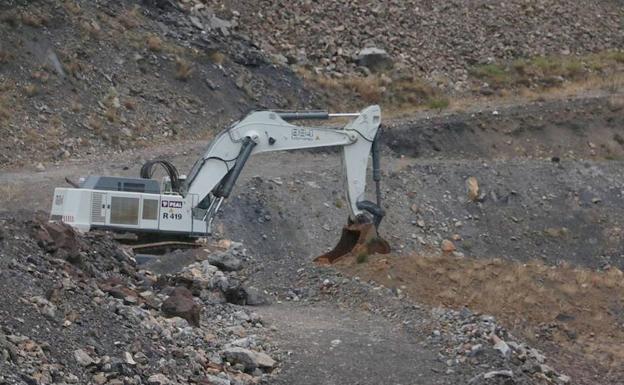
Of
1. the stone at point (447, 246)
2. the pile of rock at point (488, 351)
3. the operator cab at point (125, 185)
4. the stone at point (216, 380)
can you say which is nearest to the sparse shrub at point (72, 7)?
the stone at point (447, 246)

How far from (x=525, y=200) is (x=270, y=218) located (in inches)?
310

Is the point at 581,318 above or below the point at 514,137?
below

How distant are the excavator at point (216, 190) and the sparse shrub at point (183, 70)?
13.3 meters

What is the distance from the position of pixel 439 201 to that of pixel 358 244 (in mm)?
11229

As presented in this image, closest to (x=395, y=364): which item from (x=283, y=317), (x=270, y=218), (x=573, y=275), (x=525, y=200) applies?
(x=283, y=317)

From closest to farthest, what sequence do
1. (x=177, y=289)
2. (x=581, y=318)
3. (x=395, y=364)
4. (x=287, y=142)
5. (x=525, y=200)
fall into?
(x=395, y=364) → (x=177, y=289) → (x=581, y=318) → (x=287, y=142) → (x=525, y=200)

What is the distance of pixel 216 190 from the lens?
22.0m

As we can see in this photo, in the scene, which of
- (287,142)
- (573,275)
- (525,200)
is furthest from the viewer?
(525,200)

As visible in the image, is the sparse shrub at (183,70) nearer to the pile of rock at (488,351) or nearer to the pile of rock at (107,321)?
the pile of rock at (107,321)

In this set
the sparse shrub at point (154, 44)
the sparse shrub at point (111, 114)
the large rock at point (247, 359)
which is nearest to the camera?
the large rock at point (247, 359)

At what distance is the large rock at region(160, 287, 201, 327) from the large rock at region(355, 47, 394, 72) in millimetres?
26752

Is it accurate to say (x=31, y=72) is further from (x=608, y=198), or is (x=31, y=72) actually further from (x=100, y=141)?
(x=608, y=198)

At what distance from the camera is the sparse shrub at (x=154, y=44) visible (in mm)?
36062

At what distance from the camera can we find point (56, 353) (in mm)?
12250
